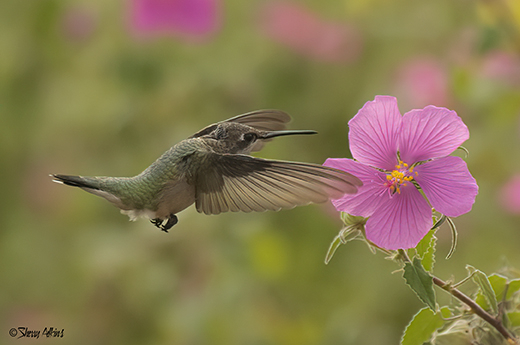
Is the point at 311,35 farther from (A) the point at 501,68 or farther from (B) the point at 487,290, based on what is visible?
(B) the point at 487,290

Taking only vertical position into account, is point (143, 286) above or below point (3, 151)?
below

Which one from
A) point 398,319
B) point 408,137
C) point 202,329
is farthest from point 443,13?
point 408,137

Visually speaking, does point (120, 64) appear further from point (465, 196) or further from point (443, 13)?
point (465, 196)

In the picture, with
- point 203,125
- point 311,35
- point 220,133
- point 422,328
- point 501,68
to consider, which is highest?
point 311,35

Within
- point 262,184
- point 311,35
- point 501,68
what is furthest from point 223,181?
point 311,35

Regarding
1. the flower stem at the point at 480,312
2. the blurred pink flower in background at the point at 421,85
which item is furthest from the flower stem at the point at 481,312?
the blurred pink flower in background at the point at 421,85

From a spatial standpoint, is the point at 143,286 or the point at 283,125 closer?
the point at 283,125

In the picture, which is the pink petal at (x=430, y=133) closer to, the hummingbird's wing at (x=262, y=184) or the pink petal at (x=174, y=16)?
the hummingbird's wing at (x=262, y=184)
